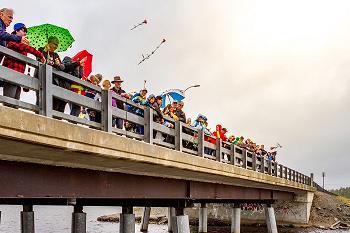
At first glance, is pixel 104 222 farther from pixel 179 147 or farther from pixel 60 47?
pixel 60 47

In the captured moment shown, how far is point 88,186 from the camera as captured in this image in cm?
1018

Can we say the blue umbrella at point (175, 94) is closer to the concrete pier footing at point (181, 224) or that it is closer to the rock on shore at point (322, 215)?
the concrete pier footing at point (181, 224)

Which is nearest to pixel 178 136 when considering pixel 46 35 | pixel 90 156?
pixel 90 156

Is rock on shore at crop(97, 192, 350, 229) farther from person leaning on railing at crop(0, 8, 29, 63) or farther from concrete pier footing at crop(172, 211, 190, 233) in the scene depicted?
person leaning on railing at crop(0, 8, 29, 63)

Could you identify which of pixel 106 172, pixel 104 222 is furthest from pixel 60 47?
pixel 104 222

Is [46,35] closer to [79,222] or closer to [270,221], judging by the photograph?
[79,222]

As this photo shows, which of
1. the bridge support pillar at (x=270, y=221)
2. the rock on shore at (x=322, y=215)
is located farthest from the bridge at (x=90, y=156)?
the rock on shore at (x=322, y=215)

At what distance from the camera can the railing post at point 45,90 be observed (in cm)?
775

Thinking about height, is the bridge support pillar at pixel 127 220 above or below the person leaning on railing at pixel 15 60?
below

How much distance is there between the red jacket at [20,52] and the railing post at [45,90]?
0.31 metres

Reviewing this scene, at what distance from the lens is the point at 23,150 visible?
772 cm

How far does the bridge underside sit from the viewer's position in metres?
8.17

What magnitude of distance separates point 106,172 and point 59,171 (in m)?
1.91

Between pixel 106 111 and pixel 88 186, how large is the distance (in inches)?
69.0
